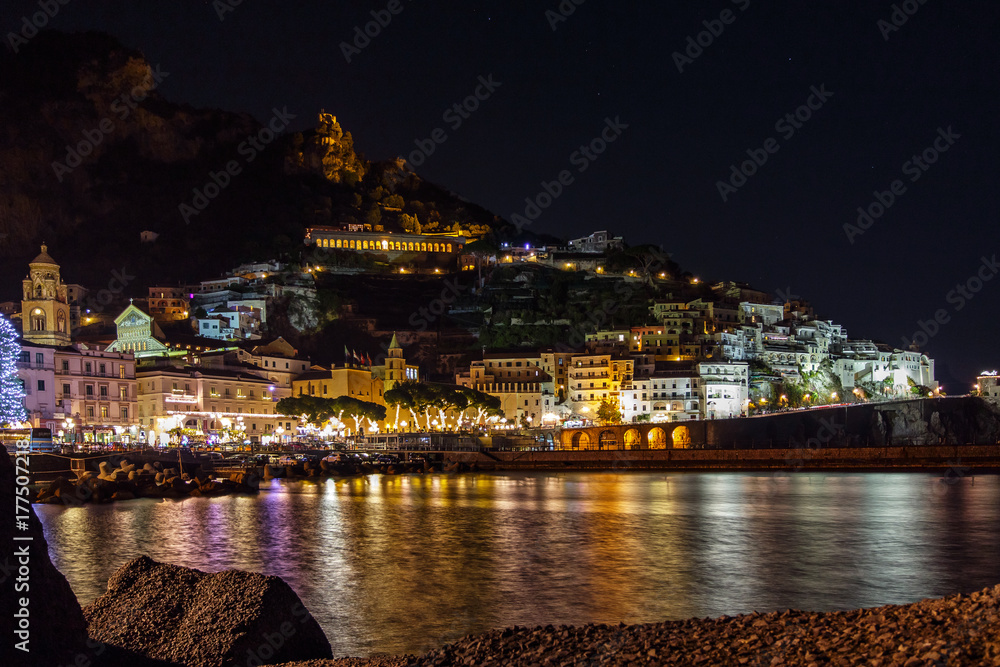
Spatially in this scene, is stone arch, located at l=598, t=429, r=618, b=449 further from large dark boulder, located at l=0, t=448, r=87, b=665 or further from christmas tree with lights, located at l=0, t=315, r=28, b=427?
large dark boulder, located at l=0, t=448, r=87, b=665

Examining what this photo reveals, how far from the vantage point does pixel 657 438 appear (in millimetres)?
78312

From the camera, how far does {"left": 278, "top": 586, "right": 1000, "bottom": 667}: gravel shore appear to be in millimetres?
7301

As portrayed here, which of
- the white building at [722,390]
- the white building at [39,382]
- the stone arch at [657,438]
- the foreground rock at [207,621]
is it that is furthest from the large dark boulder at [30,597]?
the white building at [722,390]

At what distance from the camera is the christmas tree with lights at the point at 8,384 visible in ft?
146

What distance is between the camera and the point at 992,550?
Result: 24.7 metres

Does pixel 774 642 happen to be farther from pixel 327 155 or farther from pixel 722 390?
pixel 327 155

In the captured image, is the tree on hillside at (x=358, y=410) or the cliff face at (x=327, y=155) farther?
the cliff face at (x=327, y=155)

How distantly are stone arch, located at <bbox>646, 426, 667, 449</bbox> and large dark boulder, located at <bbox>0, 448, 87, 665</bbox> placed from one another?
7263 cm

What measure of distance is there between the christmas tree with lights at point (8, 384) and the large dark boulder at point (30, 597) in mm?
41403

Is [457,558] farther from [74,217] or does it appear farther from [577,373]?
[74,217]

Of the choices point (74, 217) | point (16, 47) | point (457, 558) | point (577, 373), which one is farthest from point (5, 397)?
point (16, 47)

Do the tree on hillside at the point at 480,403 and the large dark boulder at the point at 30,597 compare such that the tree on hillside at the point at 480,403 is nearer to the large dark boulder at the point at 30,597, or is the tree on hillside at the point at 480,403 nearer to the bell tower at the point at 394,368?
the bell tower at the point at 394,368

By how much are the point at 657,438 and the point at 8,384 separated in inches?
2051

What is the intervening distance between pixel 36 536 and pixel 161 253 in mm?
121920
